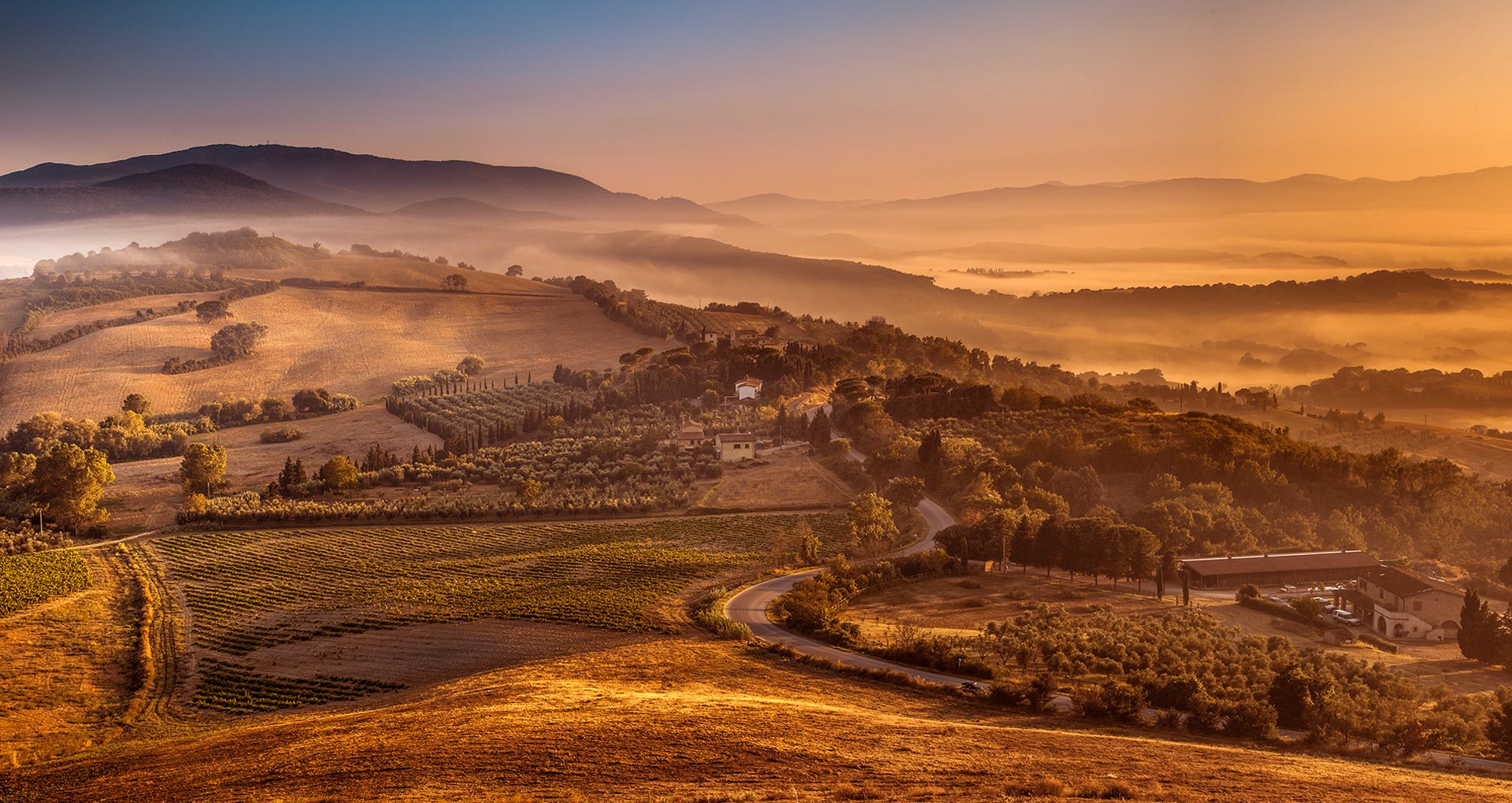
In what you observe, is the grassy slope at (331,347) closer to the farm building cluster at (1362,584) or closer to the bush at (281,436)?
the bush at (281,436)

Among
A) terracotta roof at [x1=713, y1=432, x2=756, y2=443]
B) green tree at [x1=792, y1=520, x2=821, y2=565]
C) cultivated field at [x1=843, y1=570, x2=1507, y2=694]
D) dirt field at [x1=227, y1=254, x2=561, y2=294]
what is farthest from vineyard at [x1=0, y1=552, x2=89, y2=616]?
dirt field at [x1=227, y1=254, x2=561, y2=294]

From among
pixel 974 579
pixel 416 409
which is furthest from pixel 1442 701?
pixel 416 409

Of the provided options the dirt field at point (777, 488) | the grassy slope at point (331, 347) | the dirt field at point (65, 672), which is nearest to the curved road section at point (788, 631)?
the dirt field at point (777, 488)

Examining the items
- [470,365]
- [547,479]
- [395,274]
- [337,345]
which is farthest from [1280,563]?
[395,274]

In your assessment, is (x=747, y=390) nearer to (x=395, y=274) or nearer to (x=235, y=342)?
(x=235, y=342)

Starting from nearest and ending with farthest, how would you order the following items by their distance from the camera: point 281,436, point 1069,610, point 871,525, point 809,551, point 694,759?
1. point 694,759
2. point 1069,610
3. point 809,551
4. point 871,525
5. point 281,436

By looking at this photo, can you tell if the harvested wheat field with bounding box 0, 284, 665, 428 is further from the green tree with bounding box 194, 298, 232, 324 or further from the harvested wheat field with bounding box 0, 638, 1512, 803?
the harvested wheat field with bounding box 0, 638, 1512, 803
